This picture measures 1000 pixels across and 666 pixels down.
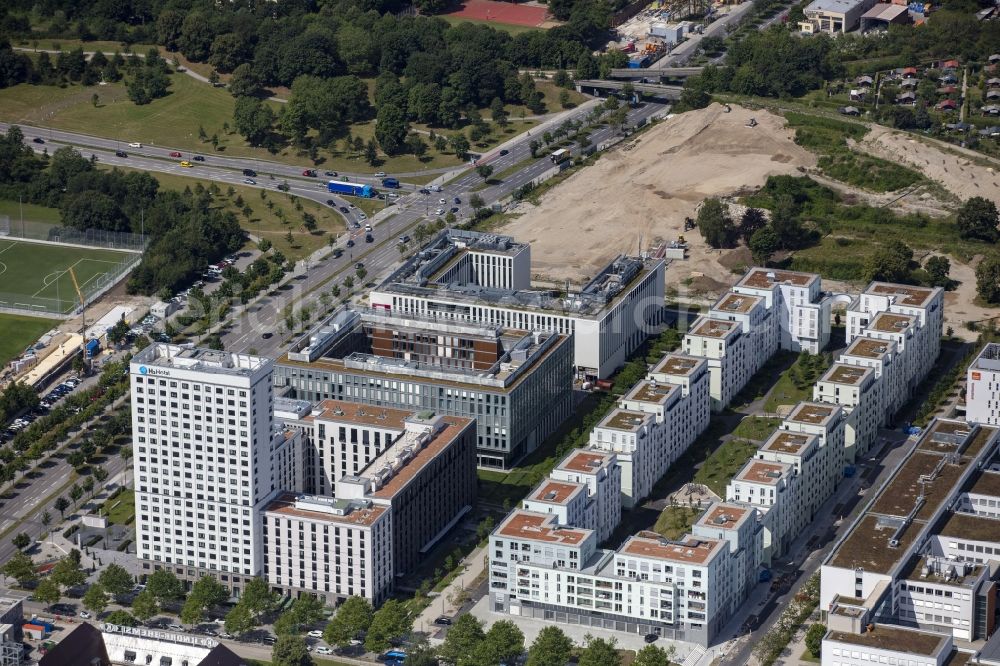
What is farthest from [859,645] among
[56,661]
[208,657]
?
[56,661]

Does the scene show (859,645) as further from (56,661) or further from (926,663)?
(56,661)

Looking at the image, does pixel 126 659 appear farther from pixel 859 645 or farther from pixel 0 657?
pixel 859 645

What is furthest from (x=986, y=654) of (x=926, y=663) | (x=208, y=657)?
(x=208, y=657)

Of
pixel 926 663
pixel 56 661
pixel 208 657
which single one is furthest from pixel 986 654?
pixel 56 661

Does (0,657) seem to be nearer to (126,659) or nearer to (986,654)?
(126,659)
